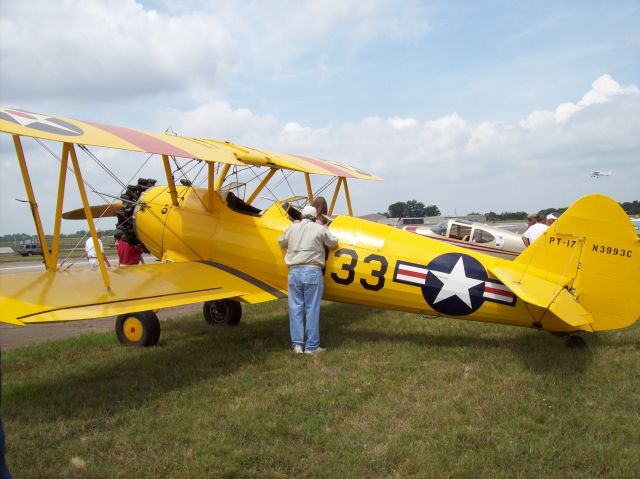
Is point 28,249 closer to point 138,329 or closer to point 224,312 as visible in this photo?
point 224,312

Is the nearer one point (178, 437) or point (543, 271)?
point (178, 437)

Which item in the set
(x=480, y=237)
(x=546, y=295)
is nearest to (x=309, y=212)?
Answer: (x=546, y=295)

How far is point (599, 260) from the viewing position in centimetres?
493

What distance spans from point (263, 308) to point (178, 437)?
506 centimetres

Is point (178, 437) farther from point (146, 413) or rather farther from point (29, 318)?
point (29, 318)

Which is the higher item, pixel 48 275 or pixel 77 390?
pixel 48 275

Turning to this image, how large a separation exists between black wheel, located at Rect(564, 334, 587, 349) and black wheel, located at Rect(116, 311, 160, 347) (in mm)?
4488

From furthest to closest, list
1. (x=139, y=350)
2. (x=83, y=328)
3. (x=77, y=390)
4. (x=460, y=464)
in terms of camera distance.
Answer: (x=83, y=328), (x=139, y=350), (x=77, y=390), (x=460, y=464)

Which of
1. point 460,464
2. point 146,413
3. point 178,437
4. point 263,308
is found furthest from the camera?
point 263,308

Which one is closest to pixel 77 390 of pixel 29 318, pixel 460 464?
pixel 29 318

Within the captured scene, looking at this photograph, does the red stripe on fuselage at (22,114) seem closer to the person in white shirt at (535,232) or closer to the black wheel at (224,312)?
the black wheel at (224,312)

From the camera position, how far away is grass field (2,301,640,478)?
310 centimetres

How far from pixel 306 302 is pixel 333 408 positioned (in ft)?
5.95

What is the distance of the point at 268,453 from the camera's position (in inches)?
126
